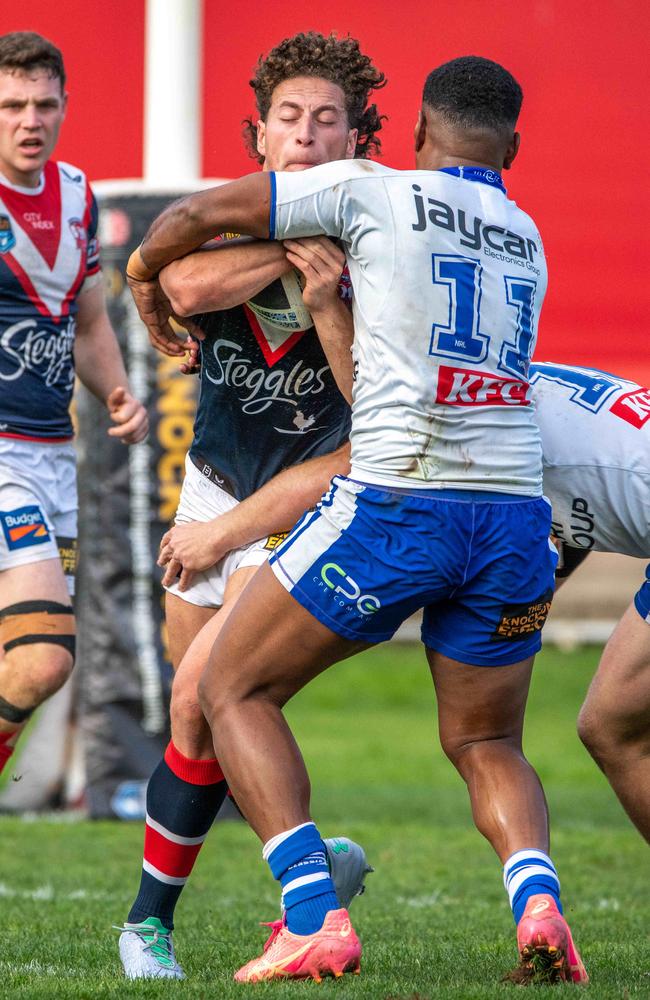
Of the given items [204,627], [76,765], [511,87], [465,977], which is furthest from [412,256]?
[76,765]

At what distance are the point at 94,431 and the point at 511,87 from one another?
5.33m

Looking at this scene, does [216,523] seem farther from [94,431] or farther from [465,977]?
[94,431]

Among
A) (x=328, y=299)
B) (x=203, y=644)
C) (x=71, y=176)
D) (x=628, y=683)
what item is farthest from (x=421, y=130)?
(x=71, y=176)

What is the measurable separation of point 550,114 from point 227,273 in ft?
41.1

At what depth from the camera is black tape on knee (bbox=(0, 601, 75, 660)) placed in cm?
541

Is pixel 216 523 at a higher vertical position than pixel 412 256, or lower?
lower

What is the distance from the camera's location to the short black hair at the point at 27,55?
5.60 meters

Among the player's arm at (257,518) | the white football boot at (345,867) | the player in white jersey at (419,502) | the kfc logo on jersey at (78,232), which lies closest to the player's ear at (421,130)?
the player in white jersey at (419,502)

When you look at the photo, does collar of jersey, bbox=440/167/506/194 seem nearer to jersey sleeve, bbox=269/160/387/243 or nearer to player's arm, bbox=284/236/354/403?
jersey sleeve, bbox=269/160/387/243

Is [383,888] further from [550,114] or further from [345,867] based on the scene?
[550,114]

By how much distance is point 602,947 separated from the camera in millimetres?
4637

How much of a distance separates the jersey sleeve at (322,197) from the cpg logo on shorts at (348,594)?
851 mm

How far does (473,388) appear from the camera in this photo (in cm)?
362

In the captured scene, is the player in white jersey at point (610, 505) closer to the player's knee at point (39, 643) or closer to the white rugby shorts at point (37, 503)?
the player's knee at point (39, 643)
